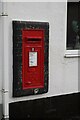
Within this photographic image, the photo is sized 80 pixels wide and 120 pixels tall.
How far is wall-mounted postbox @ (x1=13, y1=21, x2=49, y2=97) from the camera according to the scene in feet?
14.6

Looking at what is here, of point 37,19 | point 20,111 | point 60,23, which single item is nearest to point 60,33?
point 60,23

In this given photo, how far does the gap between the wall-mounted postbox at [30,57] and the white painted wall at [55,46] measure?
8 cm

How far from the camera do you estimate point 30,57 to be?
459cm

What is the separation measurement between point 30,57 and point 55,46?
0.48 metres

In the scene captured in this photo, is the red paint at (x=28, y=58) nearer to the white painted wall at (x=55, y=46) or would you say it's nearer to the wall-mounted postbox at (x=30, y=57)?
the wall-mounted postbox at (x=30, y=57)

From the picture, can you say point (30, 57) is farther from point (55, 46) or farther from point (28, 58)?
point (55, 46)

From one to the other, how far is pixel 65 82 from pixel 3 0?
160cm

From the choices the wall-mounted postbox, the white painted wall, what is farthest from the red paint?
the white painted wall

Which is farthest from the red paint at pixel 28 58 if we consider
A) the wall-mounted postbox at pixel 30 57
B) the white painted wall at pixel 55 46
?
the white painted wall at pixel 55 46

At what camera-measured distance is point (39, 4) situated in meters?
4.61

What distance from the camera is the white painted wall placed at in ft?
A: 14.7

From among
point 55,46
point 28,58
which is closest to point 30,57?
point 28,58

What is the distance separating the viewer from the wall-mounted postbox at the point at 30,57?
445 cm

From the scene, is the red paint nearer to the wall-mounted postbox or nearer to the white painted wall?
the wall-mounted postbox
